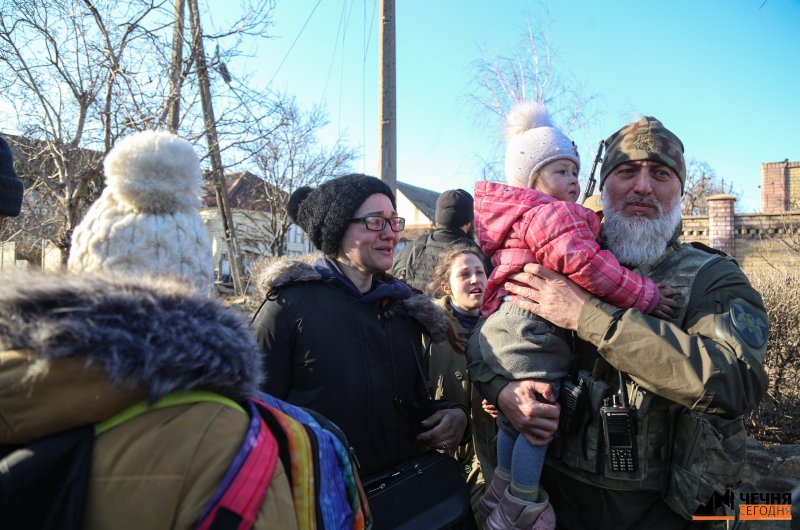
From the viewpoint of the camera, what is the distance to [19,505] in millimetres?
801

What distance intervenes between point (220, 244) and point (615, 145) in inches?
1318

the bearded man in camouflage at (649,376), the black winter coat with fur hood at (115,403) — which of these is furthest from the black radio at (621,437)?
the black winter coat with fur hood at (115,403)

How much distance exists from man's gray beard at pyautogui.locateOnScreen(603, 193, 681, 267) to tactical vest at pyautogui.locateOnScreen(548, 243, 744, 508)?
0.10m

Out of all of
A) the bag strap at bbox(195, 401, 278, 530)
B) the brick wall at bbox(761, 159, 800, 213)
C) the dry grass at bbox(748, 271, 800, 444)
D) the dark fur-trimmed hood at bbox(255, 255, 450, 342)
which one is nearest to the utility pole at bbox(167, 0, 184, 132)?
the dark fur-trimmed hood at bbox(255, 255, 450, 342)

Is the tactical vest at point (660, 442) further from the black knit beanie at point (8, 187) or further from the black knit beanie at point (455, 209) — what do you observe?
the black knit beanie at point (455, 209)

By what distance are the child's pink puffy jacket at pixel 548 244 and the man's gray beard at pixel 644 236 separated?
0.12 meters

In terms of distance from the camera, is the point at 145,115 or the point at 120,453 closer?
the point at 120,453

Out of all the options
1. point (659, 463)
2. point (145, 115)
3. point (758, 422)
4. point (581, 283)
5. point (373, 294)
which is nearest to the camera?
point (659, 463)

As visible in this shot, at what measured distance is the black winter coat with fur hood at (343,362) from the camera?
6.67 feet

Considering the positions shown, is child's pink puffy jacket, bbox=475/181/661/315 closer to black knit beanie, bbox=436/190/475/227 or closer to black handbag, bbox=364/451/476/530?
black handbag, bbox=364/451/476/530

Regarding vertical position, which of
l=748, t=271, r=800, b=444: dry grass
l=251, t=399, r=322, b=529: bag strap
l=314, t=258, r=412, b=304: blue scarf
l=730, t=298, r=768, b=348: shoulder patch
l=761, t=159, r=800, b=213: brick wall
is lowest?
l=748, t=271, r=800, b=444: dry grass

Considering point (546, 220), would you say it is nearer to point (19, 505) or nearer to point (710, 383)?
point (710, 383)

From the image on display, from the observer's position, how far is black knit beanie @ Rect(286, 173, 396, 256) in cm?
236

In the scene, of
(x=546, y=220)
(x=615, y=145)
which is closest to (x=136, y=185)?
(x=546, y=220)
